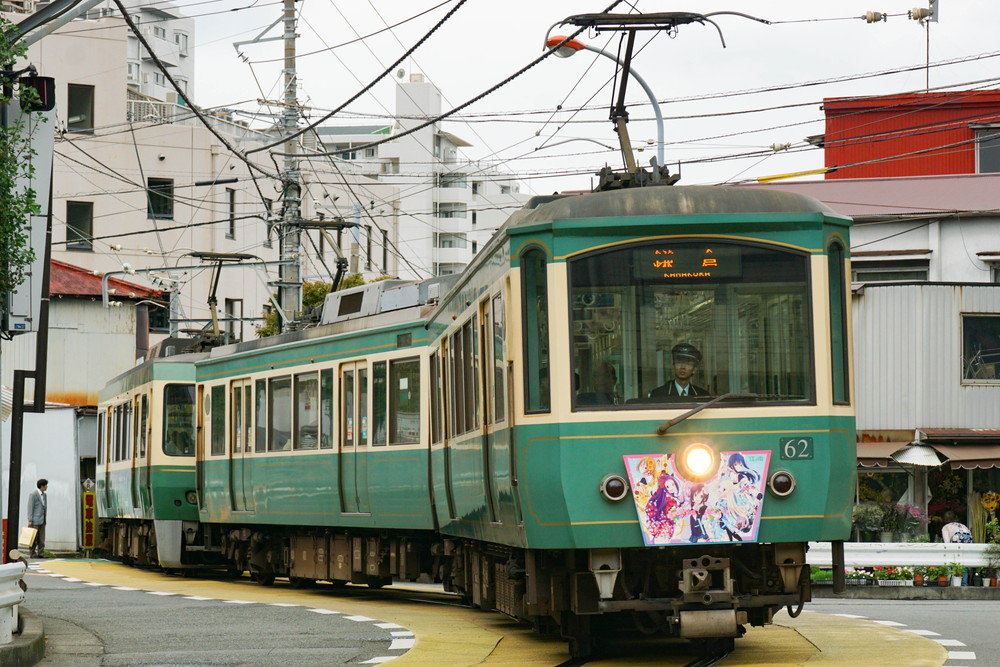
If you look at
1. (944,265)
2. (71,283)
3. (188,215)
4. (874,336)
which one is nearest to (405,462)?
(874,336)

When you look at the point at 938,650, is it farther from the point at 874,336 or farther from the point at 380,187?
the point at 380,187

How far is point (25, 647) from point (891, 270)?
18.0 meters

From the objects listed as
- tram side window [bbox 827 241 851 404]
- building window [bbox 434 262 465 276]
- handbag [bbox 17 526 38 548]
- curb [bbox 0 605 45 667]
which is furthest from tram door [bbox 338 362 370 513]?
building window [bbox 434 262 465 276]

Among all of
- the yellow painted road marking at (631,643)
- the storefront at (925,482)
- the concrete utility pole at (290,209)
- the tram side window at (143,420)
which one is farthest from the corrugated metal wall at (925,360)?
the tram side window at (143,420)

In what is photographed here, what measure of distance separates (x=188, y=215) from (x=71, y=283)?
23.4 feet

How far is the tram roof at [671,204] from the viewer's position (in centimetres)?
1020

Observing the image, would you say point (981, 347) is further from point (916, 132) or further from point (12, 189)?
point (12, 189)

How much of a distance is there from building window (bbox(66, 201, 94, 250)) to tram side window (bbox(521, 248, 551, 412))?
1515 inches

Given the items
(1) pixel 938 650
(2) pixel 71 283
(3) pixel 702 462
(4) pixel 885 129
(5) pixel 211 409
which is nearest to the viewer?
(3) pixel 702 462

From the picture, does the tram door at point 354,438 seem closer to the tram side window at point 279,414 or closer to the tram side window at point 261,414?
the tram side window at point 279,414

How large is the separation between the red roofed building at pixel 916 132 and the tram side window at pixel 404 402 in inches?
556

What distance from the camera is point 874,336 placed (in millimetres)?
23625

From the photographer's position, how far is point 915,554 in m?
20.1

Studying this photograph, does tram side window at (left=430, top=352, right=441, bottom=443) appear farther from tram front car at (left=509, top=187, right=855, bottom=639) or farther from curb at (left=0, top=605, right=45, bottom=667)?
tram front car at (left=509, top=187, right=855, bottom=639)
